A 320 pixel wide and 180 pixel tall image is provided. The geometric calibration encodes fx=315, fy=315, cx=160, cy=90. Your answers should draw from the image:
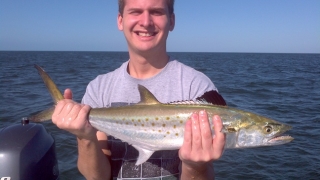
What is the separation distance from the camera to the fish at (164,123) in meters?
3.59

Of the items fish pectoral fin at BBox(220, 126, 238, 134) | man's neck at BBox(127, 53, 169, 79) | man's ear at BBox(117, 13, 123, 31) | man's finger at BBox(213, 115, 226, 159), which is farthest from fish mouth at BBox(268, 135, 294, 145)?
man's ear at BBox(117, 13, 123, 31)

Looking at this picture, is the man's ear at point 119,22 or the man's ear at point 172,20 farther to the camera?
the man's ear at point 119,22

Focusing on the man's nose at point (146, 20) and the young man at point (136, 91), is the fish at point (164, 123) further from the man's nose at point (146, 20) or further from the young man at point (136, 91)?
the man's nose at point (146, 20)

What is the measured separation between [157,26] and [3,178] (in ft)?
9.74

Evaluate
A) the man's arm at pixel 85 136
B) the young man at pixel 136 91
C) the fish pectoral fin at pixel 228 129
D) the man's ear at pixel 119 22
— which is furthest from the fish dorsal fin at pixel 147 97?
the man's ear at pixel 119 22

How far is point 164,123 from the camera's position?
366 cm

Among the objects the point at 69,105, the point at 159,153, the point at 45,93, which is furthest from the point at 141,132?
the point at 45,93

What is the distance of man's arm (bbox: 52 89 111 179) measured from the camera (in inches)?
140

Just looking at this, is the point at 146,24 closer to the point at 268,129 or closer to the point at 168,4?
the point at 168,4

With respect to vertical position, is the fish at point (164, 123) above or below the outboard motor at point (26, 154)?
above

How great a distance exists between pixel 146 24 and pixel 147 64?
1.79 feet

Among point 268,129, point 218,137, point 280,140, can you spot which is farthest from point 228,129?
point 280,140

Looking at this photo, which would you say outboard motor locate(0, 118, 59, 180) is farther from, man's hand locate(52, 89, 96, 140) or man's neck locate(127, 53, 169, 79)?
man's neck locate(127, 53, 169, 79)

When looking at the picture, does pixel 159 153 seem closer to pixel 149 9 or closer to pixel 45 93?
pixel 149 9
